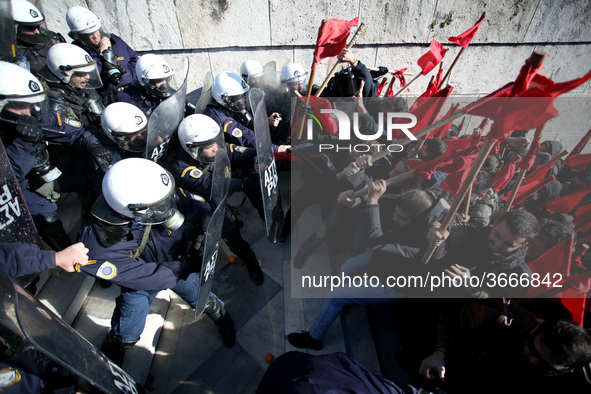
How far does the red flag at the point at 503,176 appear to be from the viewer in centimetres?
347

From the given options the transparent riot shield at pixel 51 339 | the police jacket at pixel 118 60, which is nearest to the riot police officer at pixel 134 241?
the transparent riot shield at pixel 51 339

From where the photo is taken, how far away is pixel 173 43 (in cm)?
520

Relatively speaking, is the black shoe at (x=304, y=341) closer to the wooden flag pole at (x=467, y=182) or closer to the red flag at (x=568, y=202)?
the wooden flag pole at (x=467, y=182)

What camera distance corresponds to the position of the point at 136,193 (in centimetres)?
206

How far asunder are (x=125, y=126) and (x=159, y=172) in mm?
1280

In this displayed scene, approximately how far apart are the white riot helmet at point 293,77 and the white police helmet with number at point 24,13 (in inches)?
134

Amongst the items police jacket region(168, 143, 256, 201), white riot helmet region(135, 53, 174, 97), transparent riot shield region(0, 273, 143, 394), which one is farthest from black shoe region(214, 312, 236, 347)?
white riot helmet region(135, 53, 174, 97)

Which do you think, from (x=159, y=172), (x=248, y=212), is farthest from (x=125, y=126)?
(x=248, y=212)

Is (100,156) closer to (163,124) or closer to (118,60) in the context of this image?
(163,124)

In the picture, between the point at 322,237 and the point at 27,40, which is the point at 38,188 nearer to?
the point at 27,40

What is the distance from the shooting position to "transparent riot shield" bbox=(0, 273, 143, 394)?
131cm

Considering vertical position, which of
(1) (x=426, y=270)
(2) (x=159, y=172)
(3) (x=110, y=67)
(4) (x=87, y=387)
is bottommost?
(4) (x=87, y=387)

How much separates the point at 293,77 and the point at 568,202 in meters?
3.86

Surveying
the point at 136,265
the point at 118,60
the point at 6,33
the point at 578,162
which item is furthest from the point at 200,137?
the point at 578,162
